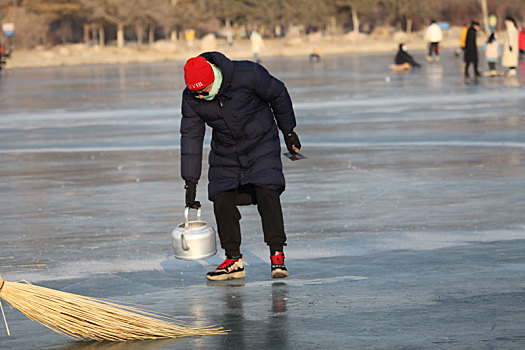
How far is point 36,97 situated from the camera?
32.1 m

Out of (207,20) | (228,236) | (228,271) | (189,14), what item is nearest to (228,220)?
(228,236)

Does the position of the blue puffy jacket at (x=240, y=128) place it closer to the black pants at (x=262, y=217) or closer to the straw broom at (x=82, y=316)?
the black pants at (x=262, y=217)

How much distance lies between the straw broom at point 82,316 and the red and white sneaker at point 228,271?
58.8 inches

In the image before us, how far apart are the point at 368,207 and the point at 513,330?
4.78 m

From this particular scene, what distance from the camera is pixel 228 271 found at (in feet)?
22.5

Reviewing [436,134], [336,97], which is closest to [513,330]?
[436,134]

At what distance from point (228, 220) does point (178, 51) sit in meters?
84.2

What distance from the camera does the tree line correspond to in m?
99.5

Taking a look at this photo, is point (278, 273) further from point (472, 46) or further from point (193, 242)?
point (472, 46)

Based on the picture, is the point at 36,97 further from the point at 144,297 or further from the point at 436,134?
the point at 144,297

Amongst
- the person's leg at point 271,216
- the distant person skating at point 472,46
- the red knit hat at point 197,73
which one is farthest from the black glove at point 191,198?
the distant person skating at point 472,46

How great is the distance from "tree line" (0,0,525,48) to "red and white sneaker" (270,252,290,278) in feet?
301

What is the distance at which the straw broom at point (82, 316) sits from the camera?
5258 millimetres

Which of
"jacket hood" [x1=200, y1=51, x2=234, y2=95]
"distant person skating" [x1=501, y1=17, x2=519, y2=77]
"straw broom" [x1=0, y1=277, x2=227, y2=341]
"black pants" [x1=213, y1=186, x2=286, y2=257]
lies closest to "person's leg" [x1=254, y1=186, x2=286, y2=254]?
"black pants" [x1=213, y1=186, x2=286, y2=257]
